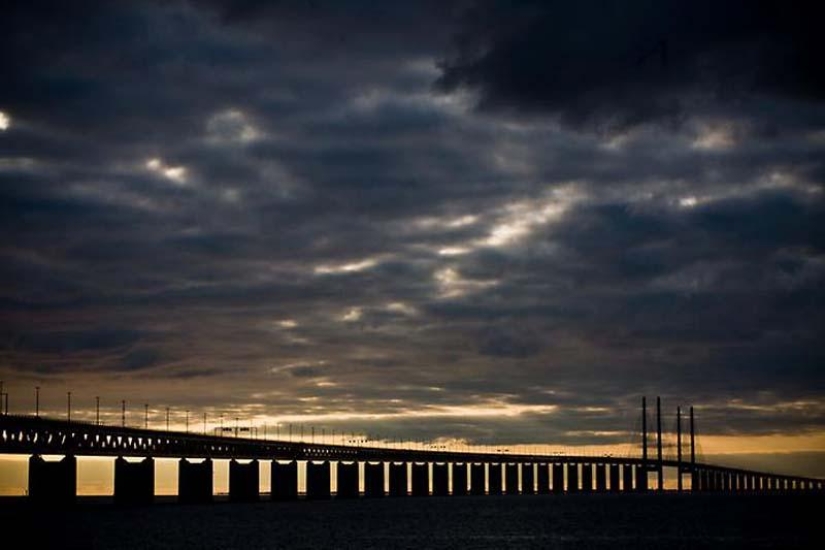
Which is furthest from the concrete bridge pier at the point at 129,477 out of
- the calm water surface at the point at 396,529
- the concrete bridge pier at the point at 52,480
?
the concrete bridge pier at the point at 52,480

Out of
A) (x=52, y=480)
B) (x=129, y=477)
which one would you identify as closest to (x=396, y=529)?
(x=52, y=480)

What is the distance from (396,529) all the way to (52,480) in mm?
62452

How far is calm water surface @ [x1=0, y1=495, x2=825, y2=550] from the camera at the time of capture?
377ft

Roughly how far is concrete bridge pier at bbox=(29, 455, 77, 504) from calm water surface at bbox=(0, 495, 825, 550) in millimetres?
2101

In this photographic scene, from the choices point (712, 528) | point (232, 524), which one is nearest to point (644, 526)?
point (712, 528)

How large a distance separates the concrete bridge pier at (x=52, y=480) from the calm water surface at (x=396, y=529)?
2.10m

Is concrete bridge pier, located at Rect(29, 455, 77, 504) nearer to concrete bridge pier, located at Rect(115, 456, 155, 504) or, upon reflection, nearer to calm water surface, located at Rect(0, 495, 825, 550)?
calm water surface, located at Rect(0, 495, 825, 550)

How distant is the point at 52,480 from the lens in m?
179

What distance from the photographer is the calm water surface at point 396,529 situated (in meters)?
115

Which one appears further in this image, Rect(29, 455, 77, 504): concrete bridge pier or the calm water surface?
Rect(29, 455, 77, 504): concrete bridge pier

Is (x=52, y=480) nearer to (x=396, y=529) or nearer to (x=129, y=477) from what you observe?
(x=129, y=477)

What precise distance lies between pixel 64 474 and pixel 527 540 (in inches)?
3382

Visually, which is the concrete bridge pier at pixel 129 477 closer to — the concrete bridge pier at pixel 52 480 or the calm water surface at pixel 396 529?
the calm water surface at pixel 396 529

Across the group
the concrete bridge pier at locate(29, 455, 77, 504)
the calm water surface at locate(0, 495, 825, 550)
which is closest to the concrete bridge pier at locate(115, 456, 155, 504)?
the calm water surface at locate(0, 495, 825, 550)
